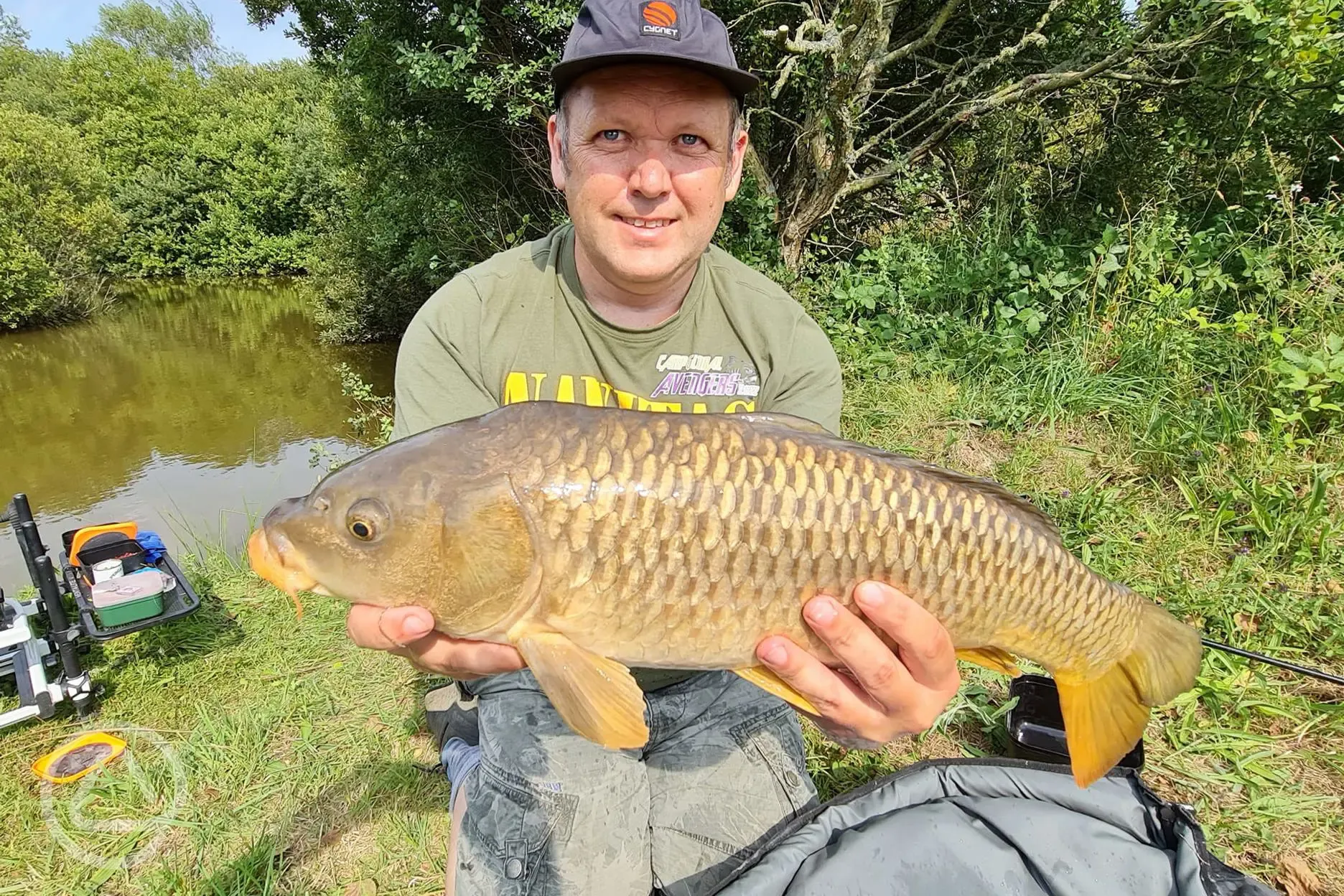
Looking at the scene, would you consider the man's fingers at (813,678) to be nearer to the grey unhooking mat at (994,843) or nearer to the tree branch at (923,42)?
the grey unhooking mat at (994,843)

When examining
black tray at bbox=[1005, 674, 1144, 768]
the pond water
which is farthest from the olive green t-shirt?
the pond water

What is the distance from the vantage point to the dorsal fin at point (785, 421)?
95 centimetres

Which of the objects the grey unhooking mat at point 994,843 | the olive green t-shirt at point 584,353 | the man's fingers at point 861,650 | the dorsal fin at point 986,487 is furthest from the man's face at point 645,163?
the grey unhooking mat at point 994,843

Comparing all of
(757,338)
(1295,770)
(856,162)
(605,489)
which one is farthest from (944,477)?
(856,162)

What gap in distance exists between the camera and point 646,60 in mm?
1191

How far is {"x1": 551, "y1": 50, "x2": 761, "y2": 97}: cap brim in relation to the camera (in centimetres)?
117

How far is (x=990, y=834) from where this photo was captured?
51.2 inches

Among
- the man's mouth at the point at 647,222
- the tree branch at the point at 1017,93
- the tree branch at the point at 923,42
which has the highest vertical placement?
the tree branch at the point at 923,42

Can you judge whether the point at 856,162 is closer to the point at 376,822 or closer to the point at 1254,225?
the point at 1254,225

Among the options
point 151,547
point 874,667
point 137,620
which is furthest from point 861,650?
point 151,547

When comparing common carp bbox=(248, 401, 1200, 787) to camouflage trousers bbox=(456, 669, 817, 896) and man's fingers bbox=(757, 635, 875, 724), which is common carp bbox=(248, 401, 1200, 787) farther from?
camouflage trousers bbox=(456, 669, 817, 896)

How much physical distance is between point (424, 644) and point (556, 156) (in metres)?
0.96

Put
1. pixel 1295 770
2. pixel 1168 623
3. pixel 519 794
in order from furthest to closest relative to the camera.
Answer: pixel 1295 770
pixel 519 794
pixel 1168 623

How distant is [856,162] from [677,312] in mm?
4068
